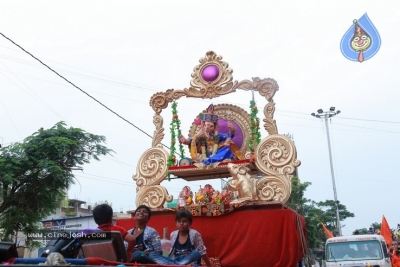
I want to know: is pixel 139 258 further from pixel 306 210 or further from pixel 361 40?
pixel 306 210

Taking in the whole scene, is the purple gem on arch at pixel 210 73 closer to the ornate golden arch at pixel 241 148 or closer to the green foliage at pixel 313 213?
the ornate golden arch at pixel 241 148

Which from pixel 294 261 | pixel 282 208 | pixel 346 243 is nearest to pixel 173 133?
pixel 282 208

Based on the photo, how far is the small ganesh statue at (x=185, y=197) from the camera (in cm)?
653

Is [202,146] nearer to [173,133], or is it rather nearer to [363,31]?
[173,133]

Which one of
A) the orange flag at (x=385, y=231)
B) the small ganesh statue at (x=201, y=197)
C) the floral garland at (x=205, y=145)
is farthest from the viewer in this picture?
the orange flag at (x=385, y=231)

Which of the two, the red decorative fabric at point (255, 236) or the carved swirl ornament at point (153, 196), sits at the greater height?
the carved swirl ornament at point (153, 196)

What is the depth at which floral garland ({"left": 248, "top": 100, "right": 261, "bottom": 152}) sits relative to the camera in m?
6.83

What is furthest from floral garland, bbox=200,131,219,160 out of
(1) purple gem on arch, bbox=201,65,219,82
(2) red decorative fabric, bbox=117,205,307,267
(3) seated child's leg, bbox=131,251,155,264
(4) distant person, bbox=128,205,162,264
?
(3) seated child's leg, bbox=131,251,155,264

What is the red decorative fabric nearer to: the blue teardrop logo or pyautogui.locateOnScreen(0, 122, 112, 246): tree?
the blue teardrop logo

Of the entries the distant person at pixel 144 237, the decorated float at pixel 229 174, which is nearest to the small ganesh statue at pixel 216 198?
the decorated float at pixel 229 174

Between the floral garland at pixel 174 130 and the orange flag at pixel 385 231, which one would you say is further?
the orange flag at pixel 385 231

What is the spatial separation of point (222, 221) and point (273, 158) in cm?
110

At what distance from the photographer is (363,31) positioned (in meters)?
8.57

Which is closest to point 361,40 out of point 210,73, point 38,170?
point 210,73
